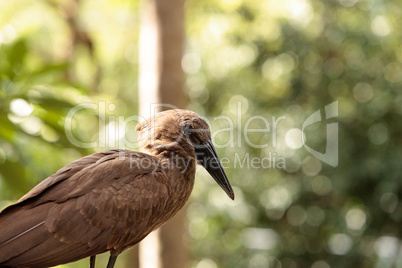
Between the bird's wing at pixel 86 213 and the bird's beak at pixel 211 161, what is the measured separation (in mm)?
154

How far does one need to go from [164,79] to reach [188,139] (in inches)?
72.6

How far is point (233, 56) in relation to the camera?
643 cm

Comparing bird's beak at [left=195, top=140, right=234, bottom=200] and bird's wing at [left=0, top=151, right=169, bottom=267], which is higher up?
bird's beak at [left=195, top=140, right=234, bottom=200]

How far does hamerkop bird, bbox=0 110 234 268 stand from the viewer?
1533mm

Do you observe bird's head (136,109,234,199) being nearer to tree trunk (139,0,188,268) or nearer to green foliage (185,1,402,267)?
tree trunk (139,0,188,268)

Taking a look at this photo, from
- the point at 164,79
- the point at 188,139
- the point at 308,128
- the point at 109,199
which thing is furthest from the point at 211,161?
the point at 308,128

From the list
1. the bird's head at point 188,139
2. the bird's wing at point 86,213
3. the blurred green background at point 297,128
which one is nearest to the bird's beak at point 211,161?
the bird's head at point 188,139

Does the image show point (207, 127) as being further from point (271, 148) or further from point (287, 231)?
point (287, 231)

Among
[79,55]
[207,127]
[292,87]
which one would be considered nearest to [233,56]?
[292,87]

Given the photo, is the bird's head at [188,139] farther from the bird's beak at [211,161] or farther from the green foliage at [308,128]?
the green foliage at [308,128]

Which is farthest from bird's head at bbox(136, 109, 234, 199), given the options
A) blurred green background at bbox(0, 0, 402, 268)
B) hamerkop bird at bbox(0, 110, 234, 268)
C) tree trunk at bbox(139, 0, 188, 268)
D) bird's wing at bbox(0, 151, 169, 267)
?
blurred green background at bbox(0, 0, 402, 268)

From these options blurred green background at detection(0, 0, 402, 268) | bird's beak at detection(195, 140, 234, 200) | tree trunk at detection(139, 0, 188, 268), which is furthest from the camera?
blurred green background at detection(0, 0, 402, 268)

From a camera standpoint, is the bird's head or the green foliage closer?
the bird's head

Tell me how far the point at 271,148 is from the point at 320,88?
84 centimetres
